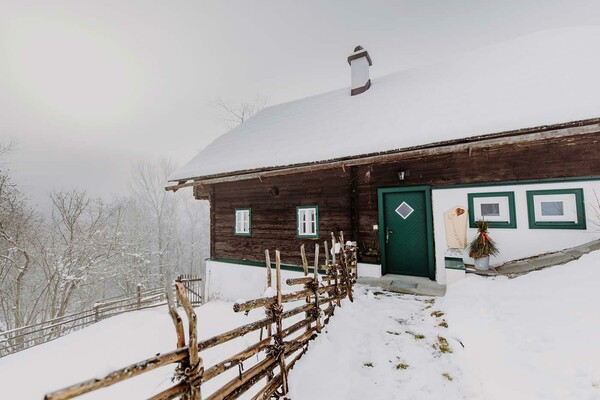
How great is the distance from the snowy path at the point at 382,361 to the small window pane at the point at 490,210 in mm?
3174

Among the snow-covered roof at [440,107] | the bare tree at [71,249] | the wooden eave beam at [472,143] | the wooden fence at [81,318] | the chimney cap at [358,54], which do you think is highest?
the chimney cap at [358,54]

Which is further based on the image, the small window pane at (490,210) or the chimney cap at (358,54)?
the chimney cap at (358,54)

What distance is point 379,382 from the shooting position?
349 centimetres

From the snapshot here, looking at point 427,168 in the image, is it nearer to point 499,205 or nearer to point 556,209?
point 499,205

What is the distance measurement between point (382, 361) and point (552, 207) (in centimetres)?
584

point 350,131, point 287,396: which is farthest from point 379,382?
point 350,131

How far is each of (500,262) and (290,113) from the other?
34.0 feet

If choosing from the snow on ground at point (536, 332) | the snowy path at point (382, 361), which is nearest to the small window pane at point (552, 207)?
the snow on ground at point (536, 332)

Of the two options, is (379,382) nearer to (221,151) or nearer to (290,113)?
(221,151)

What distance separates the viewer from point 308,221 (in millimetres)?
9570

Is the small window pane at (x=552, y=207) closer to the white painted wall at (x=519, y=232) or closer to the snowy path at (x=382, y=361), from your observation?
the white painted wall at (x=519, y=232)

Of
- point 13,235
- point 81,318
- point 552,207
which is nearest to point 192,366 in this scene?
point 552,207

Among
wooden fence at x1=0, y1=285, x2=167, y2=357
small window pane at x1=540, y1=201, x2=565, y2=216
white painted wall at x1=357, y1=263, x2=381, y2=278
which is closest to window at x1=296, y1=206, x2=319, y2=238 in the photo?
white painted wall at x1=357, y1=263, x2=381, y2=278

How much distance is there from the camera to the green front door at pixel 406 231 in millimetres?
7703
